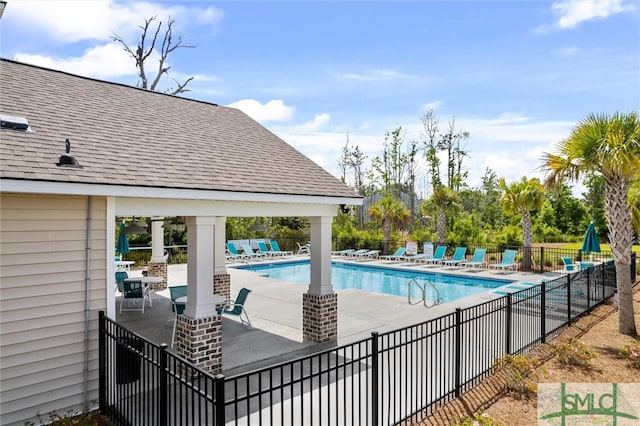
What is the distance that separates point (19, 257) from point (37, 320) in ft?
2.92

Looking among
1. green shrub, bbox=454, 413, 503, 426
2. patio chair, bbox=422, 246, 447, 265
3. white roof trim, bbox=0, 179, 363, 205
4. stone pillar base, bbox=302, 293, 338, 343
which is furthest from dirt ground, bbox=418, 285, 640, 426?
patio chair, bbox=422, 246, 447, 265

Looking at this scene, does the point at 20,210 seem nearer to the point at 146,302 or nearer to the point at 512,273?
the point at 146,302

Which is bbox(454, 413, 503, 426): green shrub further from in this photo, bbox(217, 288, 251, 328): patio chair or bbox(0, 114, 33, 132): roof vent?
bbox(0, 114, 33, 132): roof vent

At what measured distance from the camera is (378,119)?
3688cm

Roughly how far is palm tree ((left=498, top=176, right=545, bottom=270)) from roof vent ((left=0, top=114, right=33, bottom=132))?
20.1m

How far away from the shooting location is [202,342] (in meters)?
6.93

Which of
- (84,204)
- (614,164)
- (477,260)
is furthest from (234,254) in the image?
(614,164)

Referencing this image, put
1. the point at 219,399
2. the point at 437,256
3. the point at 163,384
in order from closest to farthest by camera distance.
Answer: the point at 219,399, the point at 163,384, the point at 437,256

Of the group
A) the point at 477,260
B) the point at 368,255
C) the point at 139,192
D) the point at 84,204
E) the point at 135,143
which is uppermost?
the point at 135,143

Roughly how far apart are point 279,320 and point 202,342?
156 inches

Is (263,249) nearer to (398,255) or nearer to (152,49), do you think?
(398,255)

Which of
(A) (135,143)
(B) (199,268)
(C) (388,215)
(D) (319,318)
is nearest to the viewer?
(B) (199,268)

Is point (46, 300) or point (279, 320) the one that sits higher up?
point (46, 300)

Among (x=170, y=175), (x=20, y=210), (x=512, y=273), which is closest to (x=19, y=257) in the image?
(x=20, y=210)
